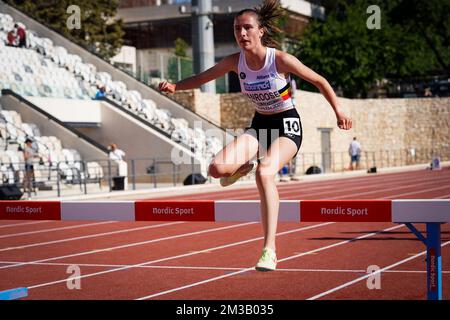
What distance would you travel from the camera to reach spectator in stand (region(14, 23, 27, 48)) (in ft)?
107

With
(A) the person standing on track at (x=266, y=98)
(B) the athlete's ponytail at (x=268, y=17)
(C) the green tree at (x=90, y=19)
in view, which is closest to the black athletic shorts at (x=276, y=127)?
(A) the person standing on track at (x=266, y=98)

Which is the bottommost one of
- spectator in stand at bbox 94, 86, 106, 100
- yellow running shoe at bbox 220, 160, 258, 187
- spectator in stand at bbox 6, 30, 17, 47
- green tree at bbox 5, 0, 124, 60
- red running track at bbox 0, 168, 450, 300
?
red running track at bbox 0, 168, 450, 300

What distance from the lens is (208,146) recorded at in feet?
109

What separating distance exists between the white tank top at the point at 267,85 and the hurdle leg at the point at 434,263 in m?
1.45

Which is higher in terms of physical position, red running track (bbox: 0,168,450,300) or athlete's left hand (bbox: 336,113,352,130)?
athlete's left hand (bbox: 336,113,352,130)

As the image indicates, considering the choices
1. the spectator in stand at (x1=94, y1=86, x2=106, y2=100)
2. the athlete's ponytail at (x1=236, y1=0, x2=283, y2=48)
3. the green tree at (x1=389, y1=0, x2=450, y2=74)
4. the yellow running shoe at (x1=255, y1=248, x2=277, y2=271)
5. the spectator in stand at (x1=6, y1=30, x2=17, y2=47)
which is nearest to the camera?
the yellow running shoe at (x1=255, y1=248, x2=277, y2=271)

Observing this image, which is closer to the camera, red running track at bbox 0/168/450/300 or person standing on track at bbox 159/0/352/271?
person standing on track at bbox 159/0/352/271

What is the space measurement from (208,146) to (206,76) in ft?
88.4

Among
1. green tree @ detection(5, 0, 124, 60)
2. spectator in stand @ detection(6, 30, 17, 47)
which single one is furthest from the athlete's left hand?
green tree @ detection(5, 0, 124, 60)

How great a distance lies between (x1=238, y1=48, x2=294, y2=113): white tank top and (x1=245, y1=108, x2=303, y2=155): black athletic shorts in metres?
0.07

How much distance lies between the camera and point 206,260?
1029 centimetres

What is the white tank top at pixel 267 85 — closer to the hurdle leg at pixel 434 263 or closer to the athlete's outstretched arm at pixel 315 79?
the athlete's outstretched arm at pixel 315 79

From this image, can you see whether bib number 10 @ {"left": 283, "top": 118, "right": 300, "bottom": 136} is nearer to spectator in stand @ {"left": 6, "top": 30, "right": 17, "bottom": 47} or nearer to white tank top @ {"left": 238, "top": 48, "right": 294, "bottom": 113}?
white tank top @ {"left": 238, "top": 48, "right": 294, "bottom": 113}

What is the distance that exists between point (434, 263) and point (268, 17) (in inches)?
88.0
